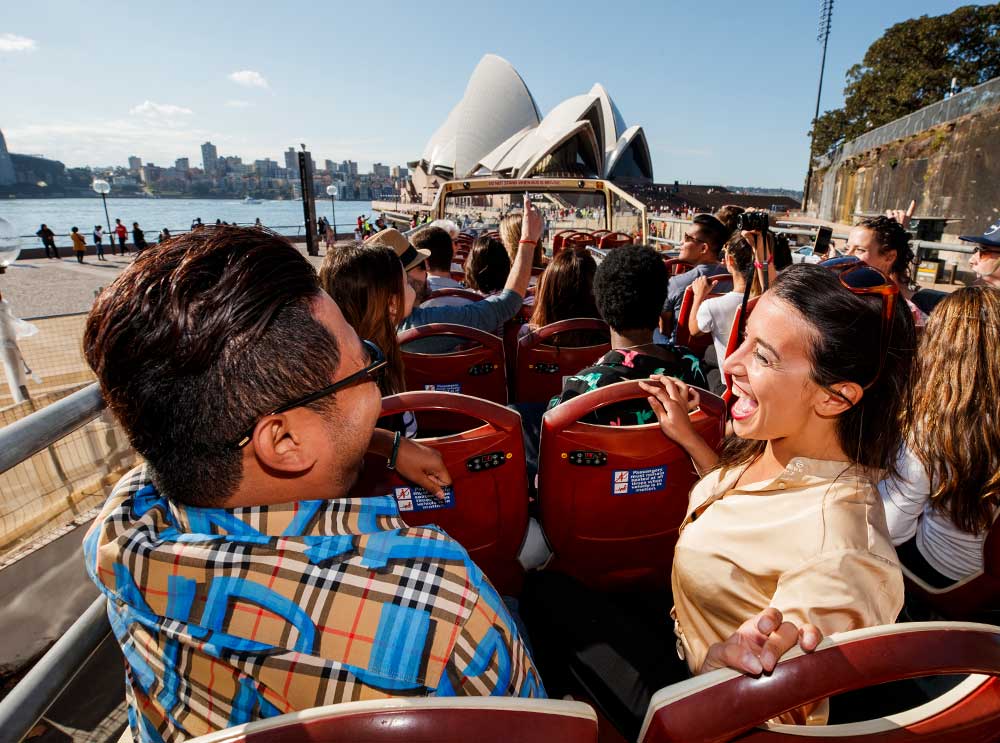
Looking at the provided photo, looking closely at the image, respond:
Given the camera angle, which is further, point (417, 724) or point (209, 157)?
point (209, 157)

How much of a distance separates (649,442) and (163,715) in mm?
1469

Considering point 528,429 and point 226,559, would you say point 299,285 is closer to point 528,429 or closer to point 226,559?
point 226,559

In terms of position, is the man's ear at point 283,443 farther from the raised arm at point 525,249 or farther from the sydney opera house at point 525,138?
the sydney opera house at point 525,138

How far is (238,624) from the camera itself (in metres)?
0.80

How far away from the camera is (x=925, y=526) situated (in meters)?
1.96

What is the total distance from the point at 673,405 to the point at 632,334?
2.12ft

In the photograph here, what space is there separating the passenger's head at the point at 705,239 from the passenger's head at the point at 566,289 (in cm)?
199

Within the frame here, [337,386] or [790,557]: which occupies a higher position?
[337,386]

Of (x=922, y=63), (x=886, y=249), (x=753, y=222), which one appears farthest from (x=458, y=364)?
(x=922, y=63)

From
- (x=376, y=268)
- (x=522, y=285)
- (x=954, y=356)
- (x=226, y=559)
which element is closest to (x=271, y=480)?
(x=226, y=559)

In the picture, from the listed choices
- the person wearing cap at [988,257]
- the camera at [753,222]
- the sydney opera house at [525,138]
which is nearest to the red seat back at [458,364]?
the camera at [753,222]

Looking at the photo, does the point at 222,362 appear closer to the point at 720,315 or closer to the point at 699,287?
the point at 720,315

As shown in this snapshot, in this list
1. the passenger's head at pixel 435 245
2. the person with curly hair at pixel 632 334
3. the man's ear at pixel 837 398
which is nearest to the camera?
the man's ear at pixel 837 398

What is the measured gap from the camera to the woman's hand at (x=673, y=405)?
1.79 metres
